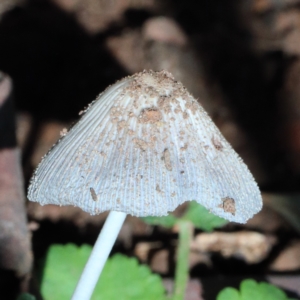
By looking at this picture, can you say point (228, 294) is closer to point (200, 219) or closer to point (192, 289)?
point (192, 289)

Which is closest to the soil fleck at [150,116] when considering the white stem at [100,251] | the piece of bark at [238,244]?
the white stem at [100,251]

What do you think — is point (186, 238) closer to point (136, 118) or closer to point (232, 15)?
point (136, 118)

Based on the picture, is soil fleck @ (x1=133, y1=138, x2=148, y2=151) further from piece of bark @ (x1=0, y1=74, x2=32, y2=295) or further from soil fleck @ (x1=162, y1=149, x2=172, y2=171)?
piece of bark @ (x1=0, y1=74, x2=32, y2=295)

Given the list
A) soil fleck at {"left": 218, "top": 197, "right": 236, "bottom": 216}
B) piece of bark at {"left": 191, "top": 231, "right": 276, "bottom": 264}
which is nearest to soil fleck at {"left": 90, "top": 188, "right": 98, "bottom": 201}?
soil fleck at {"left": 218, "top": 197, "right": 236, "bottom": 216}

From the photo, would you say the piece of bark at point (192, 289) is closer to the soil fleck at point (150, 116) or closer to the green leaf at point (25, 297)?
the green leaf at point (25, 297)

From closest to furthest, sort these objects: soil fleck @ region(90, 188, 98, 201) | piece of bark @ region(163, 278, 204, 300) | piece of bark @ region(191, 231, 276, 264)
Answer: soil fleck @ region(90, 188, 98, 201) < piece of bark @ region(163, 278, 204, 300) < piece of bark @ region(191, 231, 276, 264)

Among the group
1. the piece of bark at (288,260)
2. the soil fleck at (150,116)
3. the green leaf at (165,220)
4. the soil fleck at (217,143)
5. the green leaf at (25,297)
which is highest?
the piece of bark at (288,260)
